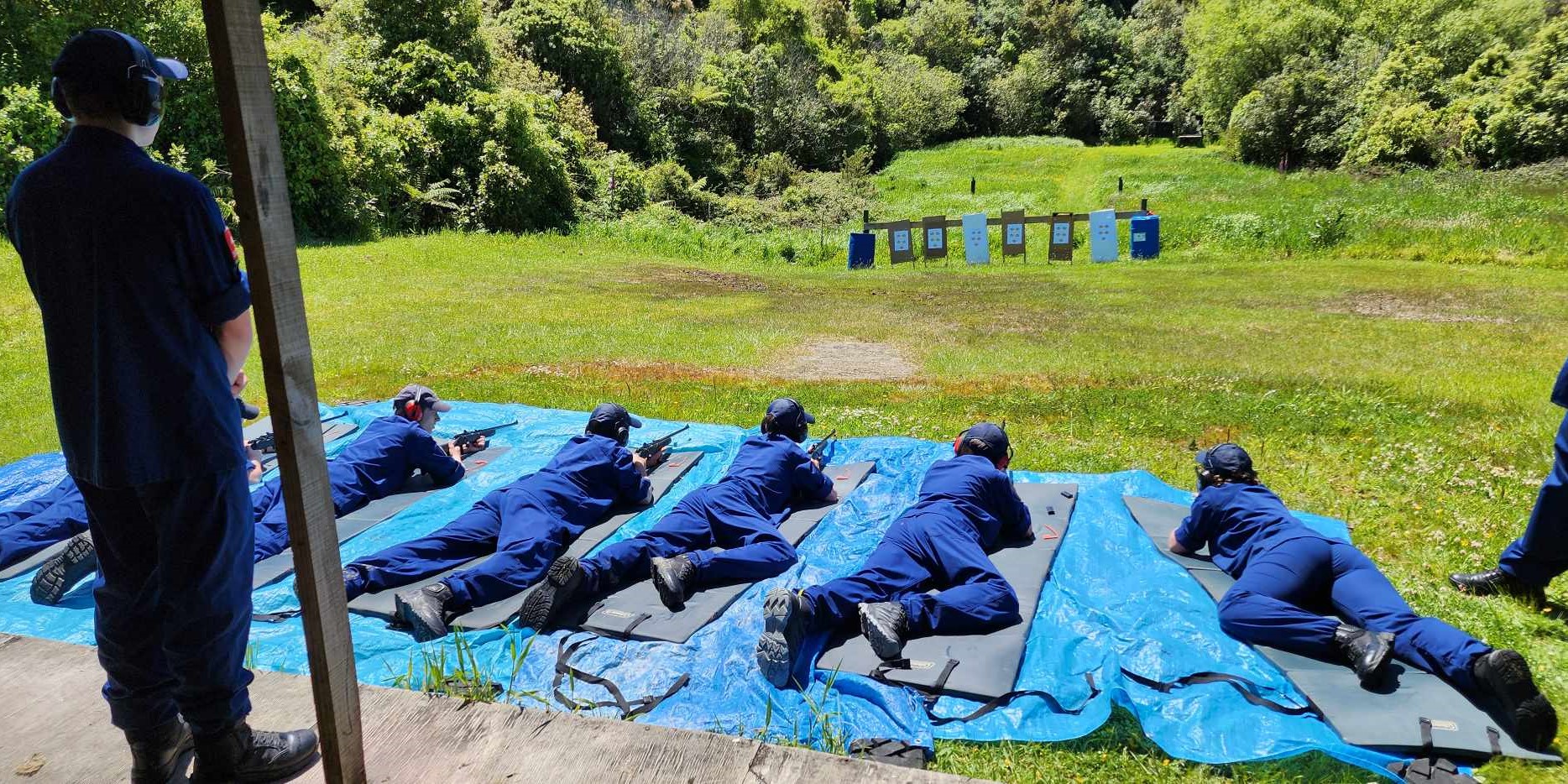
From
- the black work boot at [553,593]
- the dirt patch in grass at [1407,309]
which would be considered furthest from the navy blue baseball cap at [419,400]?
the dirt patch in grass at [1407,309]

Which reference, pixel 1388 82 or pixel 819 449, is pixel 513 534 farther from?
pixel 1388 82

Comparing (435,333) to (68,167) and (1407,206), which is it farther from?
(1407,206)

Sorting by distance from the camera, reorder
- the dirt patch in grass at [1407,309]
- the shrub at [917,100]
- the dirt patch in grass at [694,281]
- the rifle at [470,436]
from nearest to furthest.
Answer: the rifle at [470,436] < the dirt patch in grass at [1407,309] < the dirt patch in grass at [694,281] < the shrub at [917,100]

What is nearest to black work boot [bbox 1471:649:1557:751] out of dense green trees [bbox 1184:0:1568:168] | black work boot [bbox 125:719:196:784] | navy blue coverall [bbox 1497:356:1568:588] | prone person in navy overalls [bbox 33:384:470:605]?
navy blue coverall [bbox 1497:356:1568:588]

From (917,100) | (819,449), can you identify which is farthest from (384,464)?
(917,100)

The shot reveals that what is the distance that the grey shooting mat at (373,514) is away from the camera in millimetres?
5680

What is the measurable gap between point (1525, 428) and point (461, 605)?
29.9 feet

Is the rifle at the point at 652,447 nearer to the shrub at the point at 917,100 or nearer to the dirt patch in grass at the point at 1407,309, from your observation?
the dirt patch in grass at the point at 1407,309

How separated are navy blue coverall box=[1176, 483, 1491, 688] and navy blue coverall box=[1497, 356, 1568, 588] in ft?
3.56

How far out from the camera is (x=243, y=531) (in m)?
2.82

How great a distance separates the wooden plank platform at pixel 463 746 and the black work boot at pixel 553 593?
1.88 m

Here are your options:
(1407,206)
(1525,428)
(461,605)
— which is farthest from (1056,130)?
(461,605)

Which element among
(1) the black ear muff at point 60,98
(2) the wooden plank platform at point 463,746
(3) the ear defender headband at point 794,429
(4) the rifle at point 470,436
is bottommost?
(4) the rifle at point 470,436

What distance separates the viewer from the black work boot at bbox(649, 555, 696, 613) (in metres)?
5.23
